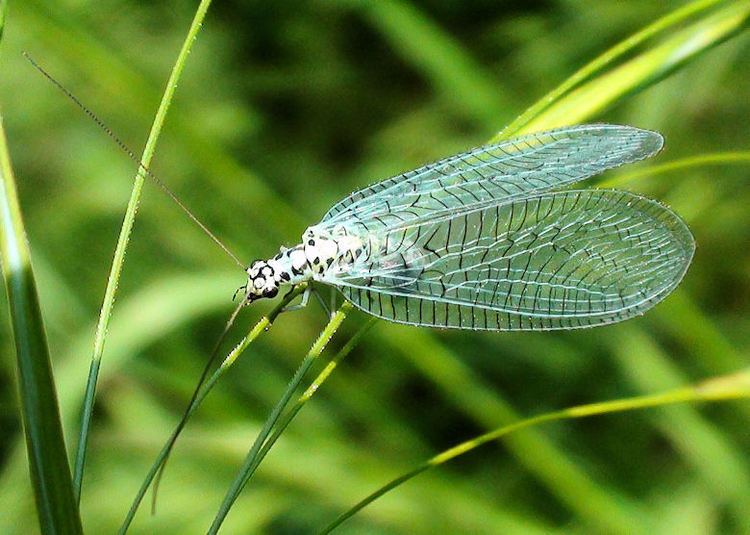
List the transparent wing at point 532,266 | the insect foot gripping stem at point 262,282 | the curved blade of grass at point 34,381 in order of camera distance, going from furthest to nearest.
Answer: the insect foot gripping stem at point 262,282
the transparent wing at point 532,266
the curved blade of grass at point 34,381

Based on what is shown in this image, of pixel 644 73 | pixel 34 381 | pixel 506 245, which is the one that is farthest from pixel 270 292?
pixel 34 381

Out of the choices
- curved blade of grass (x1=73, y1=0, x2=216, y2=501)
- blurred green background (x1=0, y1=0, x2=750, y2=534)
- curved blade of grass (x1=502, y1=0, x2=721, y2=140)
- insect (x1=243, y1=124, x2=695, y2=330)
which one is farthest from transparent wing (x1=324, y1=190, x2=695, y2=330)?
curved blade of grass (x1=73, y1=0, x2=216, y2=501)

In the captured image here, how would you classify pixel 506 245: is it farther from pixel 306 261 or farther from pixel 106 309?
pixel 106 309

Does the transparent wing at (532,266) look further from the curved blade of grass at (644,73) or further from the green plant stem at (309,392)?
the green plant stem at (309,392)

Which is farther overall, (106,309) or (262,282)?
(262,282)

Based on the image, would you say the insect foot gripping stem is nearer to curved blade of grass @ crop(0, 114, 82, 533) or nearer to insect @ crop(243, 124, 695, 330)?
insect @ crop(243, 124, 695, 330)

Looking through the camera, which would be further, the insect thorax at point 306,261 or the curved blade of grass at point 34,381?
the insect thorax at point 306,261

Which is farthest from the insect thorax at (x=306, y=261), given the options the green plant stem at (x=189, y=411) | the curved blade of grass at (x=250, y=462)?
the curved blade of grass at (x=250, y=462)
